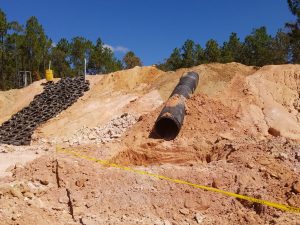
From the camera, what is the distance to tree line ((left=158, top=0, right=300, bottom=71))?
32500 millimetres

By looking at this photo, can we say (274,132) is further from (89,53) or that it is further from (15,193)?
(89,53)

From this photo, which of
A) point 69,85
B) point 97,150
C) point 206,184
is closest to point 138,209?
point 206,184

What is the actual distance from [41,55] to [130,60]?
1206 centimetres

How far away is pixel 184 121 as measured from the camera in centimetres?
1016

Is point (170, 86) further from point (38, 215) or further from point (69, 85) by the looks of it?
point (38, 215)

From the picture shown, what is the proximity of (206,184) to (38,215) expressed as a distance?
3.12m

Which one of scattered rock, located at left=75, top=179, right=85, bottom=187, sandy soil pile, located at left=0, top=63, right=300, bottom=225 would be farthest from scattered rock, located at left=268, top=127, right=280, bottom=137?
scattered rock, located at left=75, top=179, right=85, bottom=187

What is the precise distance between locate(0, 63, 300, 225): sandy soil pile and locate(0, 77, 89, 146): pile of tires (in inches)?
23.5

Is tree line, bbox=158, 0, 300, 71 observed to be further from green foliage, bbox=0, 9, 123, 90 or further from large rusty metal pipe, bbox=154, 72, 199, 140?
large rusty metal pipe, bbox=154, 72, 199, 140

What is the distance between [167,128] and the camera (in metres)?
10.1

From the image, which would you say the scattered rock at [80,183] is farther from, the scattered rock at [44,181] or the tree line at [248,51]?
the tree line at [248,51]

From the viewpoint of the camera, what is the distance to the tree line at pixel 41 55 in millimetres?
34781

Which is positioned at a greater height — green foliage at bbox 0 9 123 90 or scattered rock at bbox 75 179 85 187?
green foliage at bbox 0 9 123 90

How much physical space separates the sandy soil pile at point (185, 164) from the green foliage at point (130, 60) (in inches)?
1271
